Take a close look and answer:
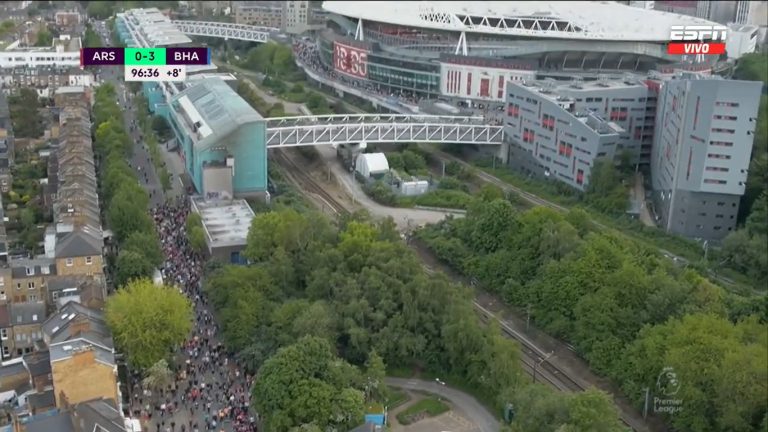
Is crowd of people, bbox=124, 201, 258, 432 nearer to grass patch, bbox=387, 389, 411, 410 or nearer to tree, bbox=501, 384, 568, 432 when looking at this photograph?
grass patch, bbox=387, 389, 411, 410

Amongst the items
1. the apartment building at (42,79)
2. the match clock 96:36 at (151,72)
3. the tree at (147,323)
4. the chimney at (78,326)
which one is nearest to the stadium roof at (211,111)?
the match clock 96:36 at (151,72)

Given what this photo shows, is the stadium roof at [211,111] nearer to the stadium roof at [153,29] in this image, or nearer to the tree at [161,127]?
the tree at [161,127]

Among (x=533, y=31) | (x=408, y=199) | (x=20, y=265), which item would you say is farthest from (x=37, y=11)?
(x=20, y=265)

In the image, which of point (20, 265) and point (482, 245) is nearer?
point (20, 265)

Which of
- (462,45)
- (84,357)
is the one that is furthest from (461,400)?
(462,45)

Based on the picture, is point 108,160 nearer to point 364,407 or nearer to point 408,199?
point 408,199

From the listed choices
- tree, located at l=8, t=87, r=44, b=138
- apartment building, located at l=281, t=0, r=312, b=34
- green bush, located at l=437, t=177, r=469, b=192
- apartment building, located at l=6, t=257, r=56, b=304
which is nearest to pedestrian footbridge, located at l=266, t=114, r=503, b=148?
green bush, located at l=437, t=177, r=469, b=192
